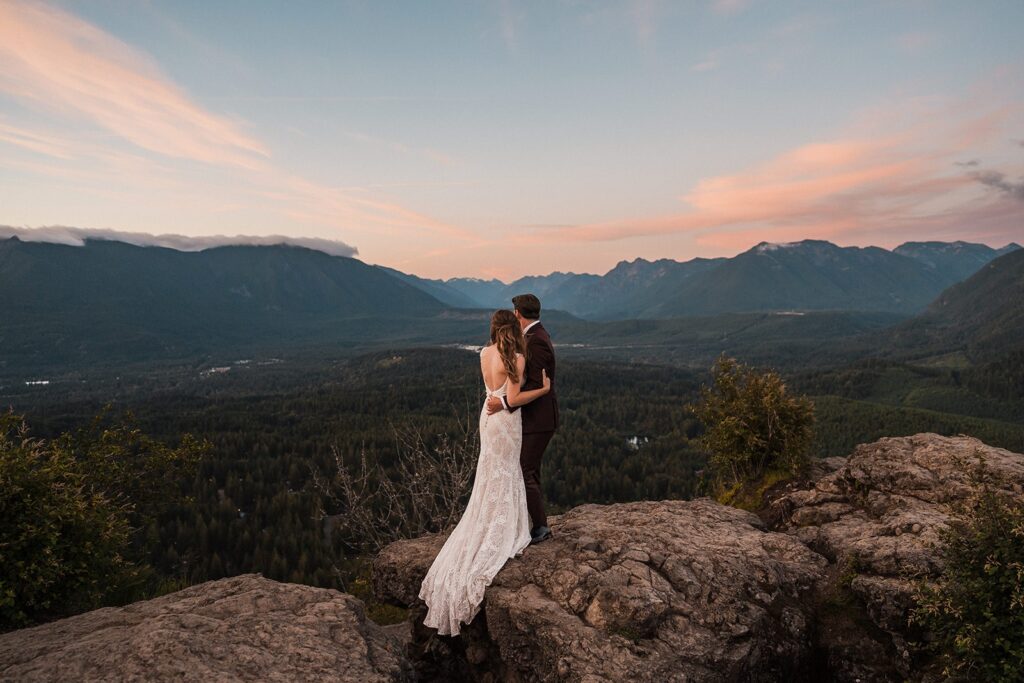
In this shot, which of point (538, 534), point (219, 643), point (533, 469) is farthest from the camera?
point (538, 534)

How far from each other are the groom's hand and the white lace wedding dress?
0.31 ft

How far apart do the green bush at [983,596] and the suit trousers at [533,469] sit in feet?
20.5

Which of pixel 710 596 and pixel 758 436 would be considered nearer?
pixel 710 596

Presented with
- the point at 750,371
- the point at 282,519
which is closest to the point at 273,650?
the point at 750,371

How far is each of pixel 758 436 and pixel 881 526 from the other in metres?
7.71

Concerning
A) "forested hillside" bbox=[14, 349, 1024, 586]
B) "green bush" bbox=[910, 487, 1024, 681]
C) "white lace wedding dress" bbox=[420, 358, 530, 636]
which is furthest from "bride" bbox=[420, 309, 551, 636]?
"forested hillside" bbox=[14, 349, 1024, 586]

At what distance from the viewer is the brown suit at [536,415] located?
366 inches

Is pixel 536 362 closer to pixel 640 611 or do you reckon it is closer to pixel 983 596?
pixel 640 611

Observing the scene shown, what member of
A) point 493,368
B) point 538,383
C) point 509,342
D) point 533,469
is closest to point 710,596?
point 533,469

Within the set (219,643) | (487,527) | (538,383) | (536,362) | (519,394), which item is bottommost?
(219,643)

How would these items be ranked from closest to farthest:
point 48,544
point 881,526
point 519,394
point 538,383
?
point 519,394
point 538,383
point 881,526
point 48,544

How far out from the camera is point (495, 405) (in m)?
9.55

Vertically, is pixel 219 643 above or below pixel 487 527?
below

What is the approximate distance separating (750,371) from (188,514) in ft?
319
